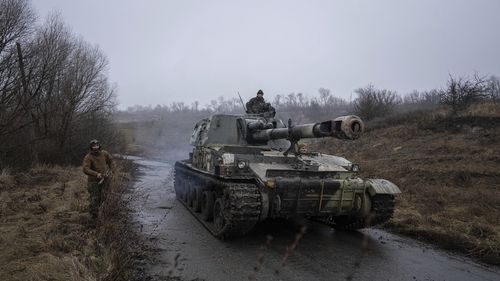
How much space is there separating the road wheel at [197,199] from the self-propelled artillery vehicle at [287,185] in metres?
0.23

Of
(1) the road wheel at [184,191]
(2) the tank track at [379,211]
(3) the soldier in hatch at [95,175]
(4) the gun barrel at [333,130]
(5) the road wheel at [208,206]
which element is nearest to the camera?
(4) the gun barrel at [333,130]

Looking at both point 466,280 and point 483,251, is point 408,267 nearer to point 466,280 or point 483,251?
point 466,280

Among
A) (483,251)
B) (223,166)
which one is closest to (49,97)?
(223,166)

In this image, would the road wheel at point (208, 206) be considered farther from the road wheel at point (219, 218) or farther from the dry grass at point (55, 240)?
the dry grass at point (55, 240)

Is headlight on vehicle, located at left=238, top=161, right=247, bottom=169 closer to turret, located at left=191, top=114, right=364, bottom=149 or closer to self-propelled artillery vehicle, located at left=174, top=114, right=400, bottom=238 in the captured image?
self-propelled artillery vehicle, located at left=174, top=114, right=400, bottom=238

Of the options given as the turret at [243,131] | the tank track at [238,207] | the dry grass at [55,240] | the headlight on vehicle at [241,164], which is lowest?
the dry grass at [55,240]

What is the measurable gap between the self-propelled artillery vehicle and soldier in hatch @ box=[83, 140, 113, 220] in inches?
76.7

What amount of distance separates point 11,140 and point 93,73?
32.4ft

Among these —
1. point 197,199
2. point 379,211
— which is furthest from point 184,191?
point 379,211

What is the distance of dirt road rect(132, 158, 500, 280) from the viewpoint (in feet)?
19.3

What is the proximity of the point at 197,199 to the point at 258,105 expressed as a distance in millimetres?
2778

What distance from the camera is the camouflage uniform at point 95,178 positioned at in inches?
339

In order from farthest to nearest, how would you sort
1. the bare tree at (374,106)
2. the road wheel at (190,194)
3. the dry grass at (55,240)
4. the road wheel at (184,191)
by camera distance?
the bare tree at (374,106) < the road wheel at (184,191) < the road wheel at (190,194) < the dry grass at (55,240)

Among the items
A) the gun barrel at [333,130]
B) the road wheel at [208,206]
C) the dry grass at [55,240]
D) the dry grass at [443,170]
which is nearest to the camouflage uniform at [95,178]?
the dry grass at [55,240]
